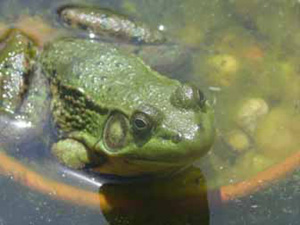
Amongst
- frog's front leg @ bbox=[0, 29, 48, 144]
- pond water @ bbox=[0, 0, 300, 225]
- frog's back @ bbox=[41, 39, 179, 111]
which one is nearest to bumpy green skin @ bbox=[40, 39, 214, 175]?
frog's back @ bbox=[41, 39, 179, 111]

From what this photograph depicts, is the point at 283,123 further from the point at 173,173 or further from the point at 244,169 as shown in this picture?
the point at 173,173

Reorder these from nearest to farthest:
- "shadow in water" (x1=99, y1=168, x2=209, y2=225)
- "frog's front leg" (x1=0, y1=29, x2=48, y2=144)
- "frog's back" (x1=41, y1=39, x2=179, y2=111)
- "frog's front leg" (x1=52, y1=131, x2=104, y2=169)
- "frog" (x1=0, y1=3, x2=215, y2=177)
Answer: "frog" (x1=0, y1=3, x2=215, y2=177)
"shadow in water" (x1=99, y1=168, x2=209, y2=225)
"frog's back" (x1=41, y1=39, x2=179, y2=111)
"frog's front leg" (x1=52, y1=131, x2=104, y2=169)
"frog's front leg" (x1=0, y1=29, x2=48, y2=144)

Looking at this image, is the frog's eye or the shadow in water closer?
the frog's eye

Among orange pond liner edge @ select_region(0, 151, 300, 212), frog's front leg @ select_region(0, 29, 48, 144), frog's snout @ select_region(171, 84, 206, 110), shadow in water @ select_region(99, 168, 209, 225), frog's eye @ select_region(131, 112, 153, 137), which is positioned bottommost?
shadow in water @ select_region(99, 168, 209, 225)

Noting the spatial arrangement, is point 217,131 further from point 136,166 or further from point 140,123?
point 140,123

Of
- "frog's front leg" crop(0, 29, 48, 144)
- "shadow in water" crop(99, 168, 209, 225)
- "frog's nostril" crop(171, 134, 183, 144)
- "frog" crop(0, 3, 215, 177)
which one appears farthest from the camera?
"frog's front leg" crop(0, 29, 48, 144)

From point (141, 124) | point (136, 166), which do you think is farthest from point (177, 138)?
point (136, 166)

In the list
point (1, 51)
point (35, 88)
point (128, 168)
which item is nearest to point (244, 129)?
point (128, 168)

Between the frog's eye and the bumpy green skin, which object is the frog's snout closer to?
the bumpy green skin
